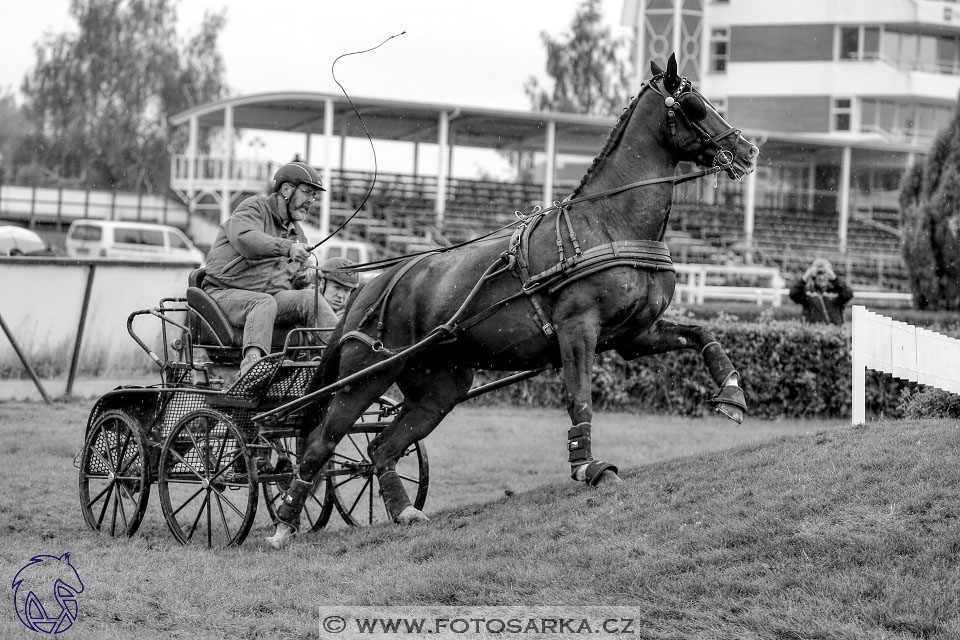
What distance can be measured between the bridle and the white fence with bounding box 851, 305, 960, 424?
1740mm

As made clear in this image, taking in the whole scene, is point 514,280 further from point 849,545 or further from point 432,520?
point 849,545

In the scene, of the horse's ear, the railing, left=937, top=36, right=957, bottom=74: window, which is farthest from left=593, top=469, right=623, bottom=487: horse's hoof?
left=937, top=36, right=957, bottom=74: window

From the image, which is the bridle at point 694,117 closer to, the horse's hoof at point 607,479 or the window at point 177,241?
the horse's hoof at point 607,479

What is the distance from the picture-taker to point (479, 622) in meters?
5.43

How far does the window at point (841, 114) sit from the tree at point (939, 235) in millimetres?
28273

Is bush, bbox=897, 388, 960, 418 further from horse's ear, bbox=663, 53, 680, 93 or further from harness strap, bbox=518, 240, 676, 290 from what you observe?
horse's ear, bbox=663, 53, 680, 93

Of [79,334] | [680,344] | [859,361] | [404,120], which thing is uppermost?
[404,120]

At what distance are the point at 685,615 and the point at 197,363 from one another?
13.8ft

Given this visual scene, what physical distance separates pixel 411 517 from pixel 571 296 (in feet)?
6.10

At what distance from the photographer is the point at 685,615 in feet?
17.3

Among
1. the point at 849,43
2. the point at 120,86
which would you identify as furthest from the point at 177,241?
the point at 849,43

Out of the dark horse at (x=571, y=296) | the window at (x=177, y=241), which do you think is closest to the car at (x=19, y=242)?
the window at (x=177, y=241)

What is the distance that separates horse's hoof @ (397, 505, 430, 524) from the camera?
755cm

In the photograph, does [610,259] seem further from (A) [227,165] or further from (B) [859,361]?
(A) [227,165]
